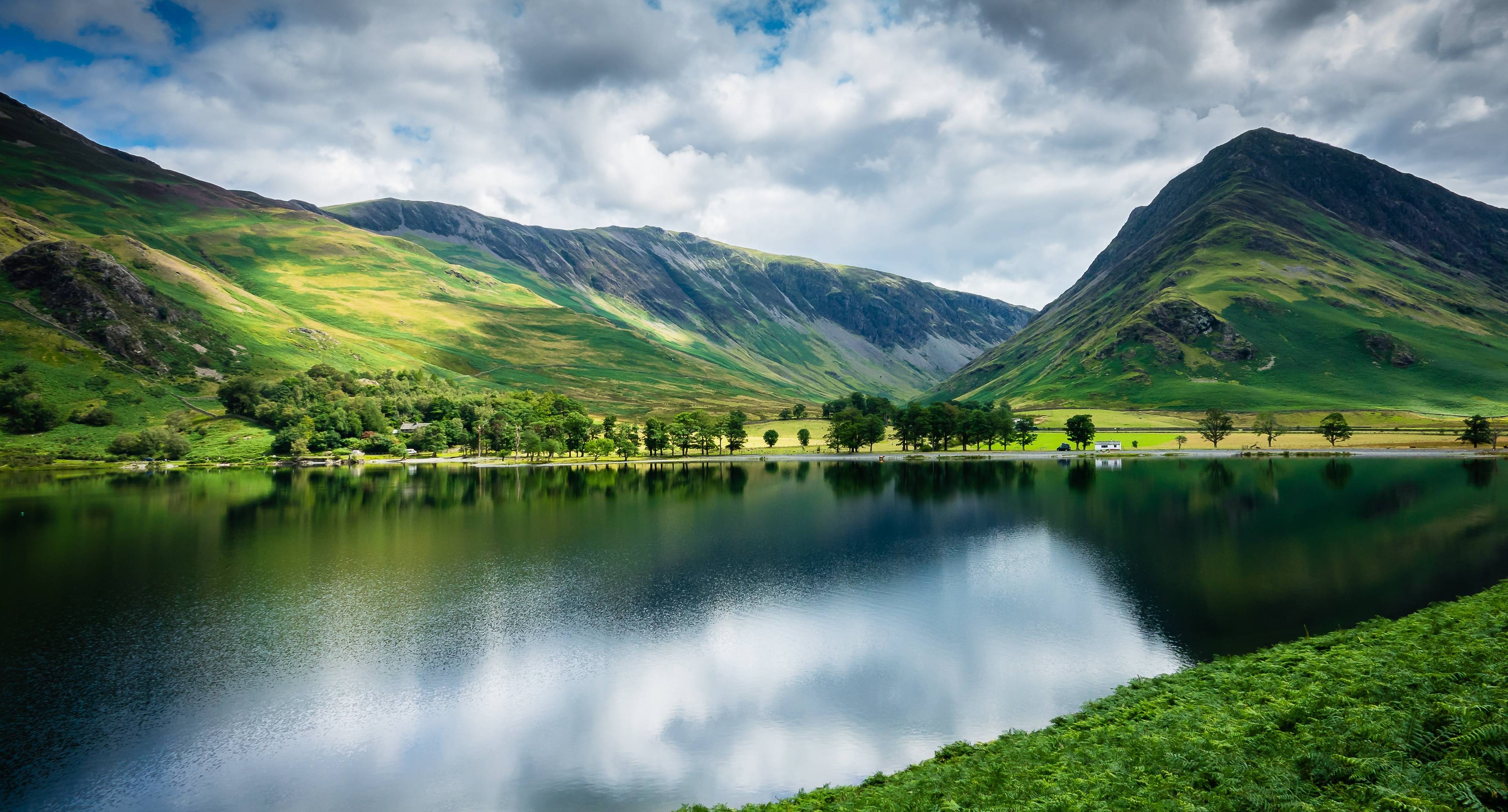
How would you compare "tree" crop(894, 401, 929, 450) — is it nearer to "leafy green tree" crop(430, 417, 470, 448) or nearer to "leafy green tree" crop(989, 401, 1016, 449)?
"leafy green tree" crop(989, 401, 1016, 449)

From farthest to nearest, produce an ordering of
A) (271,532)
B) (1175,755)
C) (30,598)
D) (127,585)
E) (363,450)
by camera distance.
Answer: (363,450) < (271,532) < (127,585) < (30,598) < (1175,755)

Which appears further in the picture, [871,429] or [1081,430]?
[871,429]

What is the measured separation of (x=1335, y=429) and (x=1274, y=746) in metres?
191

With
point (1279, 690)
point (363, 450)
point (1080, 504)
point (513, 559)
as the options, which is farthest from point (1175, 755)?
point (363, 450)

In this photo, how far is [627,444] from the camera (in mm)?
180625

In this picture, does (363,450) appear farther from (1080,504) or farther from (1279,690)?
(1279,690)

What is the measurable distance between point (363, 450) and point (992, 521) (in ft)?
583

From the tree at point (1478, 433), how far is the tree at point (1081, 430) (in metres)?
75.8

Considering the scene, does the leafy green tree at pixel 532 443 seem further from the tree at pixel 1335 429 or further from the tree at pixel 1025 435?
the tree at pixel 1335 429

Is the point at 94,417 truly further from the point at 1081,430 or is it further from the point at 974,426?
the point at 1081,430

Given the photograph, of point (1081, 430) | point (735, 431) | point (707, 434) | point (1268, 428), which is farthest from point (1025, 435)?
point (707, 434)

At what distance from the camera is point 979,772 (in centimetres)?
2062

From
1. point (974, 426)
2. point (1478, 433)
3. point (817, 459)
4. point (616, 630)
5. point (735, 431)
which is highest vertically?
point (974, 426)

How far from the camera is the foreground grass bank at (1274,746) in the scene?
14367 mm
